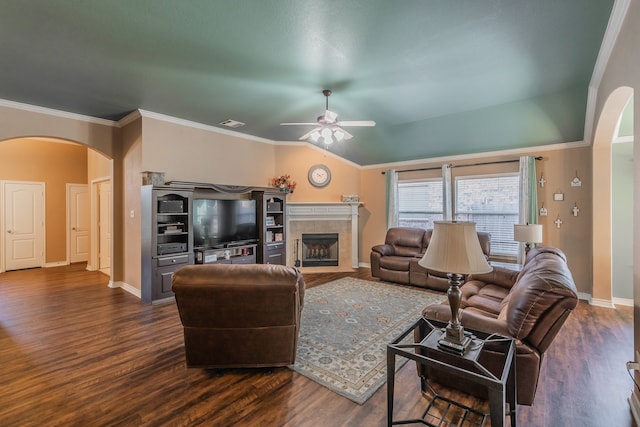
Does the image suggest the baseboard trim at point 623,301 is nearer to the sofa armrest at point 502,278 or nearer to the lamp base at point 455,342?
the sofa armrest at point 502,278

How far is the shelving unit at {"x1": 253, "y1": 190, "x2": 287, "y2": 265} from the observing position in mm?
5883

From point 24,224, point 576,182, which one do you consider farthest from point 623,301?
point 24,224

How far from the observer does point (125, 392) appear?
7.42 ft

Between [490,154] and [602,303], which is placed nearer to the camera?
[602,303]

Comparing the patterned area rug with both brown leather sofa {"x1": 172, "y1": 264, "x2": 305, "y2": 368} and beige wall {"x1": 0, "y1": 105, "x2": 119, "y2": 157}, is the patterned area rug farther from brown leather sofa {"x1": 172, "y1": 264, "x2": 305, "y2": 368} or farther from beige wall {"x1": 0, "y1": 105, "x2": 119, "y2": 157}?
beige wall {"x1": 0, "y1": 105, "x2": 119, "y2": 157}

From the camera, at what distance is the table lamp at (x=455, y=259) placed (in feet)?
5.76

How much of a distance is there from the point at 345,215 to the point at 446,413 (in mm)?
4932

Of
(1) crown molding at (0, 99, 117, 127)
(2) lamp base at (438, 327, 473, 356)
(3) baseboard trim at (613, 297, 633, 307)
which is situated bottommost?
(3) baseboard trim at (613, 297, 633, 307)

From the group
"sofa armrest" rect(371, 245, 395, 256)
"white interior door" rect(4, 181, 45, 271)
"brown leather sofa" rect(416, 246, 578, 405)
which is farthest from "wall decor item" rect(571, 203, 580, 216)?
"white interior door" rect(4, 181, 45, 271)

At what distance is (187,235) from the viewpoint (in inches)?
188

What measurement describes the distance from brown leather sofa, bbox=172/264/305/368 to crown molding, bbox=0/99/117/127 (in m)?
4.19

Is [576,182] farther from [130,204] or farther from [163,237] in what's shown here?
[130,204]

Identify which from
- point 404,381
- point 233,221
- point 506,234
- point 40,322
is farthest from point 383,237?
point 40,322

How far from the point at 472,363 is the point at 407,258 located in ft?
13.0
